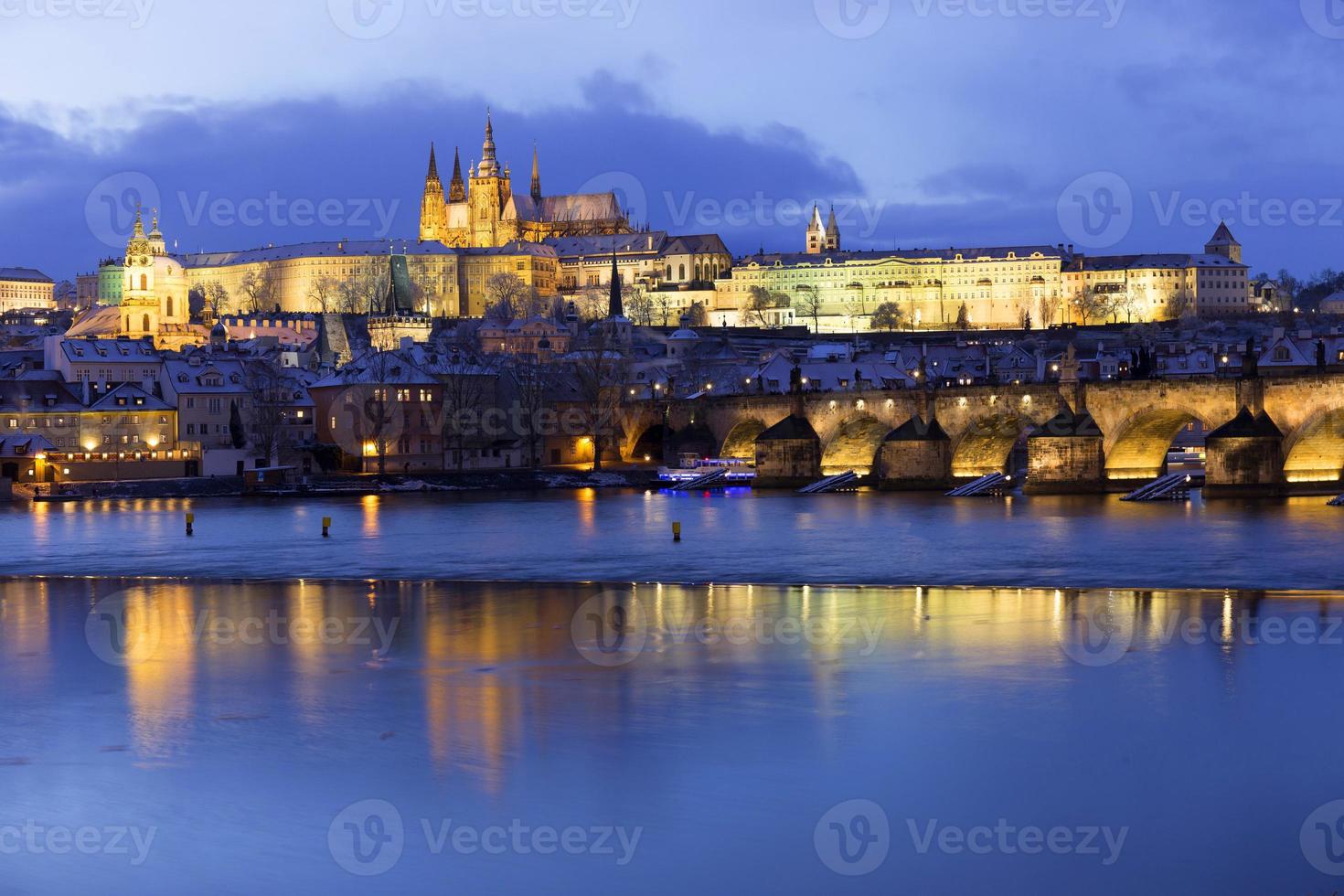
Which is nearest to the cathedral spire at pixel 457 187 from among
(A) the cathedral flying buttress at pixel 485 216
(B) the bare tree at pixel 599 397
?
(A) the cathedral flying buttress at pixel 485 216

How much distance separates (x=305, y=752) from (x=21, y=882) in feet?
12.8

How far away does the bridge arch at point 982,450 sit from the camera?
199ft

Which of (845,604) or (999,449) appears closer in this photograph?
(845,604)

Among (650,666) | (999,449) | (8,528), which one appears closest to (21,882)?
(650,666)

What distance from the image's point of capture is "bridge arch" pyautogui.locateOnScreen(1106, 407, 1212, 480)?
178 ft

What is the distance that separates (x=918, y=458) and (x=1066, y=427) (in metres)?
7.14

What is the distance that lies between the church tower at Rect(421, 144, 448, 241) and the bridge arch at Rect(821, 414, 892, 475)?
130208 millimetres

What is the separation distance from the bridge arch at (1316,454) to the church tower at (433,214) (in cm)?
15004

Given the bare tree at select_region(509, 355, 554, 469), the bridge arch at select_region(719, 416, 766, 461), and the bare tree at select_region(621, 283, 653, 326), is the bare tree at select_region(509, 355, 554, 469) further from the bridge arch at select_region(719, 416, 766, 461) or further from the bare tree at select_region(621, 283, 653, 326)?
the bare tree at select_region(621, 283, 653, 326)

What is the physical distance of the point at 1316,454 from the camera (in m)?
49.5

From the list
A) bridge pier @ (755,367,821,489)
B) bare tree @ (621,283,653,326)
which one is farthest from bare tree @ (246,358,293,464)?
bare tree @ (621,283,653,326)

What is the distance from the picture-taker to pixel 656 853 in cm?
1321

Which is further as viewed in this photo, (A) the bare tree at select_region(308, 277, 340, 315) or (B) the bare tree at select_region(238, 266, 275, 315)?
(B) the bare tree at select_region(238, 266, 275, 315)

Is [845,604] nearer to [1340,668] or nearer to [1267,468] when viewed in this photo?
[1340,668]
